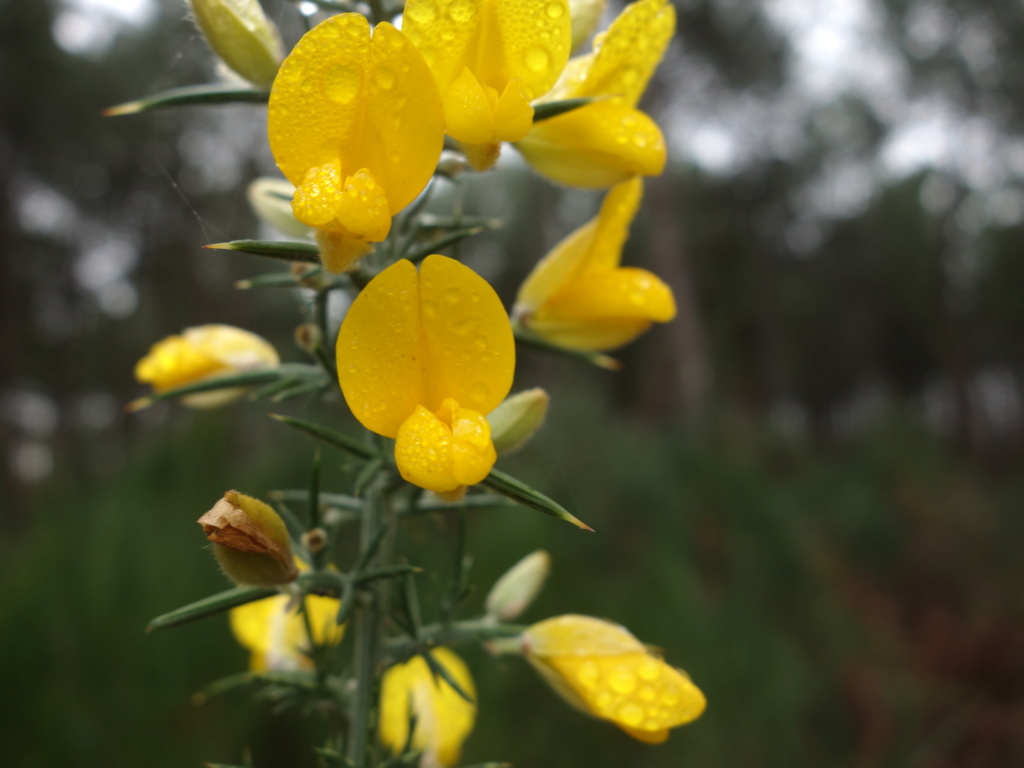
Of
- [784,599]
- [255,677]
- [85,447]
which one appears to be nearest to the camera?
[255,677]

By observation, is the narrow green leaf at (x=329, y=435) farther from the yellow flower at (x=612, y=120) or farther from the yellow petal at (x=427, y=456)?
the yellow flower at (x=612, y=120)

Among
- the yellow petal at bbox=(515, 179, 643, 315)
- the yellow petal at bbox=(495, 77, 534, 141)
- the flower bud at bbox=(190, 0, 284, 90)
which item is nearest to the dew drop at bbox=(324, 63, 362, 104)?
the yellow petal at bbox=(495, 77, 534, 141)

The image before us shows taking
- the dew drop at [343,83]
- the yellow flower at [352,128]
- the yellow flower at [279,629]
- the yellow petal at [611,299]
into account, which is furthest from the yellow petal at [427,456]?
the yellow flower at [279,629]

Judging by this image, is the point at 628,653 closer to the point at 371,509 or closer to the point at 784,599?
the point at 371,509

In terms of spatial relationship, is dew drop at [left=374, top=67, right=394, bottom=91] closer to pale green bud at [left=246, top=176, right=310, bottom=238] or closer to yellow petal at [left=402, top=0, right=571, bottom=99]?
yellow petal at [left=402, top=0, right=571, bottom=99]

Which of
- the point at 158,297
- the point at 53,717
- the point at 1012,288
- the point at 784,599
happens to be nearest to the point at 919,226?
the point at 1012,288

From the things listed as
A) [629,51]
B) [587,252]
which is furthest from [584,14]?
[587,252]

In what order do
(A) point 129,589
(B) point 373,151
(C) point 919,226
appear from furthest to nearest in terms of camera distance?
1. (C) point 919,226
2. (A) point 129,589
3. (B) point 373,151
